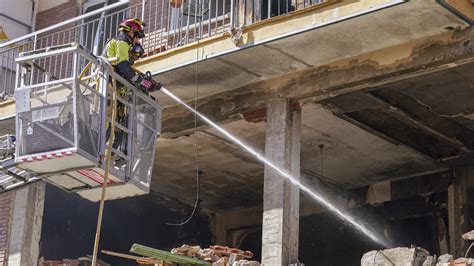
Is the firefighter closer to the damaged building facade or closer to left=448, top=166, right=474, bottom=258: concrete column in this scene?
the damaged building facade

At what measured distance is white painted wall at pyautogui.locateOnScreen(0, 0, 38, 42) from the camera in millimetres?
19719

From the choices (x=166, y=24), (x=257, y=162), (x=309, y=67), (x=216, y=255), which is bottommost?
(x=216, y=255)

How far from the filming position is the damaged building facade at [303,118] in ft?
44.7

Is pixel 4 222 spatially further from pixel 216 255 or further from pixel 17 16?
pixel 216 255

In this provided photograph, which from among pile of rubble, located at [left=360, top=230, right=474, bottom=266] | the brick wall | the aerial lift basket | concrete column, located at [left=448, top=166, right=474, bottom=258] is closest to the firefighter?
the aerial lift basket

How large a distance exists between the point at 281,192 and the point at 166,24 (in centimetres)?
→ 447

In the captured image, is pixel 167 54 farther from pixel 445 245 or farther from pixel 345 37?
pixel 445 245

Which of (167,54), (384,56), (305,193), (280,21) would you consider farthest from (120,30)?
(305,193)

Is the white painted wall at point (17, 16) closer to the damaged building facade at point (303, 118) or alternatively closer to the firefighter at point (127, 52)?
the damaged building facade at point (303, 118)

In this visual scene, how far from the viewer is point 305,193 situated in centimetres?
1997

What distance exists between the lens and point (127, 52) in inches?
541

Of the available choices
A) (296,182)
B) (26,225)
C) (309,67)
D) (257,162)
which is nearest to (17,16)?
(26,225)

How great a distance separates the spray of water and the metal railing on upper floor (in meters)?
1.08

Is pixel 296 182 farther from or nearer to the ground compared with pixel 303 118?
nearer to the ground
